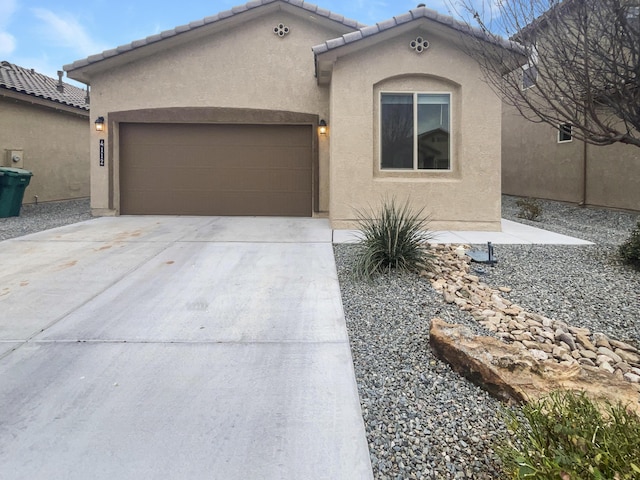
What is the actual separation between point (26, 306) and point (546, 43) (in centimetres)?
611

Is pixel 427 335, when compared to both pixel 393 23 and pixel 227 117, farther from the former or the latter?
pixel 227 117

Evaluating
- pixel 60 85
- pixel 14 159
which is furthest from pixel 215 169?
pixel 60 85

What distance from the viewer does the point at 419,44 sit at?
9297mm

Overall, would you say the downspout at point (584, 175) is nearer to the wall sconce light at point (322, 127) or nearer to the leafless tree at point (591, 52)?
the wall sconce light at point (322, 127)

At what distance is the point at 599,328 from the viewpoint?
173 inches

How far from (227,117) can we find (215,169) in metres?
1.40

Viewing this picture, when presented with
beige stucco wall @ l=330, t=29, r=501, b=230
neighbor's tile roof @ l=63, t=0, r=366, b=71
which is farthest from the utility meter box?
beige stucco wall @ l=330, t=29, r=501, b=230

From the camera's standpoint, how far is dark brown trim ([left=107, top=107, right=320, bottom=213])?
467 inches

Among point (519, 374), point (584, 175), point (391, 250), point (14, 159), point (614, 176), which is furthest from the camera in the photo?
point (584, 175)

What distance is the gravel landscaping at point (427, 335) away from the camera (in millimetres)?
2520

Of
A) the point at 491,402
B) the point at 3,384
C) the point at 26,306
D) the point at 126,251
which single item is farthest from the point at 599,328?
the point at 126,251

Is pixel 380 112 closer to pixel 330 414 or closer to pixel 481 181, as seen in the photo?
pixel 481 181

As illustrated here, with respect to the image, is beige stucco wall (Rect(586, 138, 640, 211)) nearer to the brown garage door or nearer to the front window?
the front window

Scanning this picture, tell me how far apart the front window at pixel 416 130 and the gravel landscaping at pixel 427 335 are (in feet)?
9.13
